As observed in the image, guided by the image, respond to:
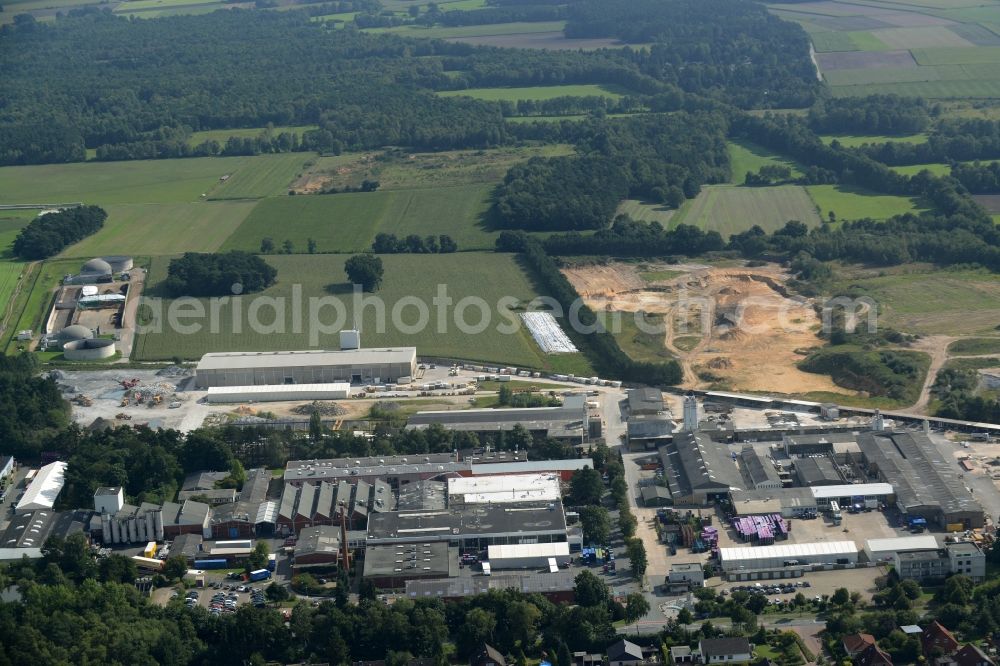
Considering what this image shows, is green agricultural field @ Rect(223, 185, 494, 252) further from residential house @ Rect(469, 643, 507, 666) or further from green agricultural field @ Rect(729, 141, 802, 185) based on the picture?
residential house @ Rect(469, 643, 507, 666)

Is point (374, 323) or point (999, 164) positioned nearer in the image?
point (374, 323)

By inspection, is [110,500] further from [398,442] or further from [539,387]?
[539,387]

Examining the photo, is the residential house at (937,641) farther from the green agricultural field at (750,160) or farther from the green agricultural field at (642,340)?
the green agricultural field at (750,160)

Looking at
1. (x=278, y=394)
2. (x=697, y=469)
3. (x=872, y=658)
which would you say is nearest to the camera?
(x=872, y=658)

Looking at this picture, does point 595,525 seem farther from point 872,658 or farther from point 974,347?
point 974,347

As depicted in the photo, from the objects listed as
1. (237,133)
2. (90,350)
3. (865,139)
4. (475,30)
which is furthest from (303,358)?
(475,30)

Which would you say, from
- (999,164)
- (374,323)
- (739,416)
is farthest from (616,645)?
(999,164)

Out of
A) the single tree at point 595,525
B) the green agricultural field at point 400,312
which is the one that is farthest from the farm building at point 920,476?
the green agricultural field at point 400,312
